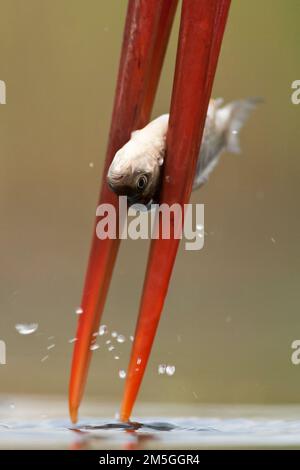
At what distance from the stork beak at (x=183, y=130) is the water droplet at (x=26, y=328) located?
24.2 inches

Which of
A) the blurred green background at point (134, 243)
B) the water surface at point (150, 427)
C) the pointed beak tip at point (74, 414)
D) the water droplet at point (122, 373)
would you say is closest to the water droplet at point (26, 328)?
the blurred green background at point (134, 243)

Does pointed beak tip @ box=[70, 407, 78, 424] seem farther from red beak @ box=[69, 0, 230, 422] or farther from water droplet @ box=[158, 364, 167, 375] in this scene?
water droplet @ box=[158, 364, 167, 375]

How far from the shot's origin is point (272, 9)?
6.12 feet

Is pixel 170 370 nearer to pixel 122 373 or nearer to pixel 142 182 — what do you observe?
pixel 122 373

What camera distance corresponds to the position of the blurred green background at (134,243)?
6.25ft

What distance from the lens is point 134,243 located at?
1837mm

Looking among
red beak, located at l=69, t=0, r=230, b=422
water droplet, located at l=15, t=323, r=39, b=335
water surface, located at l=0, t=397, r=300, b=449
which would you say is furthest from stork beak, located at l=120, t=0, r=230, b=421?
water droplet, located at l=15, t=323, r=39, b=335

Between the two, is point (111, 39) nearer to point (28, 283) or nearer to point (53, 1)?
point (53, 1)

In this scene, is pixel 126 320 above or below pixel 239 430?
above

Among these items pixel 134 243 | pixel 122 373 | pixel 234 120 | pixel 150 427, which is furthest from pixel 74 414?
pixel 234 120

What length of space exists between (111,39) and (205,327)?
667 mm

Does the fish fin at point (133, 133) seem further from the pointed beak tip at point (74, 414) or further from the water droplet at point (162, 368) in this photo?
the water droplet at point (162, 368)

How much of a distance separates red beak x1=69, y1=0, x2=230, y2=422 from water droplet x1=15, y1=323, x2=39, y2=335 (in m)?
0.50
